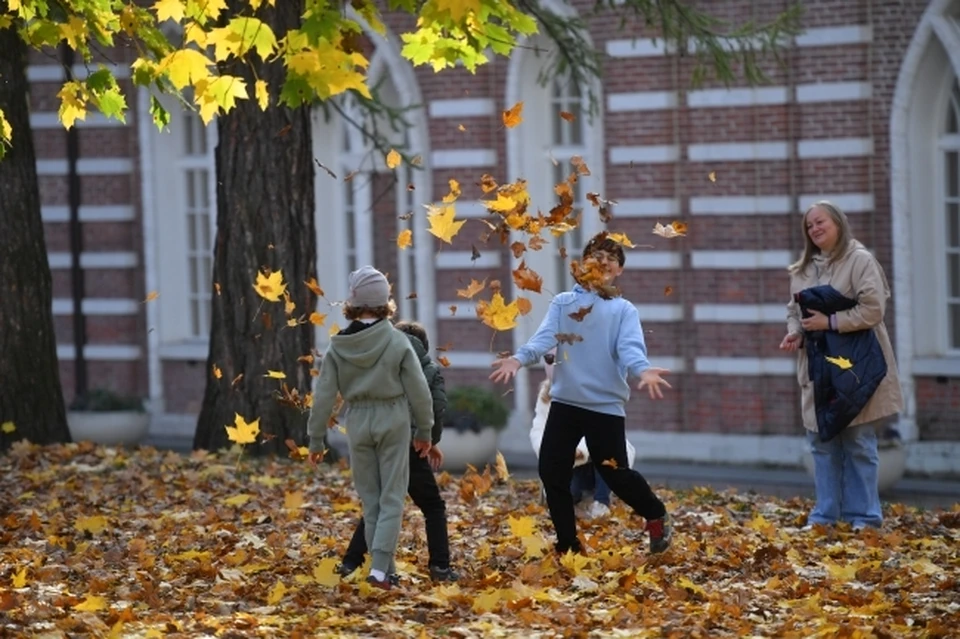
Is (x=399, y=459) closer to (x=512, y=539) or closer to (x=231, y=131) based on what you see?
(x=512, y=539)

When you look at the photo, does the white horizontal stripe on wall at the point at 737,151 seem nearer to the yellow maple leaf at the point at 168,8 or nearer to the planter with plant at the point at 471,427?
the planter with plant at the point at 471,427

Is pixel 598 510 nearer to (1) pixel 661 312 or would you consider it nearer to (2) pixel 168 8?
(2) pixel 168 8

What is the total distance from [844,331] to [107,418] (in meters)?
13.4

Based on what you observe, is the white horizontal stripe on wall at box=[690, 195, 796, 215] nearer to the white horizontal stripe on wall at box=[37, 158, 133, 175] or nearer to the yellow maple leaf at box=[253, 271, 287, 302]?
the white horizontal stripe on wall at box=[37, 158, 133, 175]

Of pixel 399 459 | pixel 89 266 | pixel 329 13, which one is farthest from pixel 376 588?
pixel 89 266

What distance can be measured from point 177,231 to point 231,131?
9685 mm

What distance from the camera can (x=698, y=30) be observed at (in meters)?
17.3

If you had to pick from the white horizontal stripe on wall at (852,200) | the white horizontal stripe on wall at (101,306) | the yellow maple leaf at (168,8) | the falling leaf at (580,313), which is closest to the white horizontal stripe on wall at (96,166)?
the white horizontal stripe on wall at (101,306)

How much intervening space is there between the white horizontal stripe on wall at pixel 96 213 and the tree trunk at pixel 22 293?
821 cm

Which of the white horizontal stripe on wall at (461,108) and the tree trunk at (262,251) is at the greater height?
the white horizontal stripe on wall at (461,108)

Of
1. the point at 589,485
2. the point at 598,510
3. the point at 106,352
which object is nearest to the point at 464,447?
the point at 106,352

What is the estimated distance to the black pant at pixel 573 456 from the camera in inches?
391

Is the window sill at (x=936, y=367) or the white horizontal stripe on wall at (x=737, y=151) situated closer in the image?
the window sill at (x=936, y=367)

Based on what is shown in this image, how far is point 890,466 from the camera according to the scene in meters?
18.1
